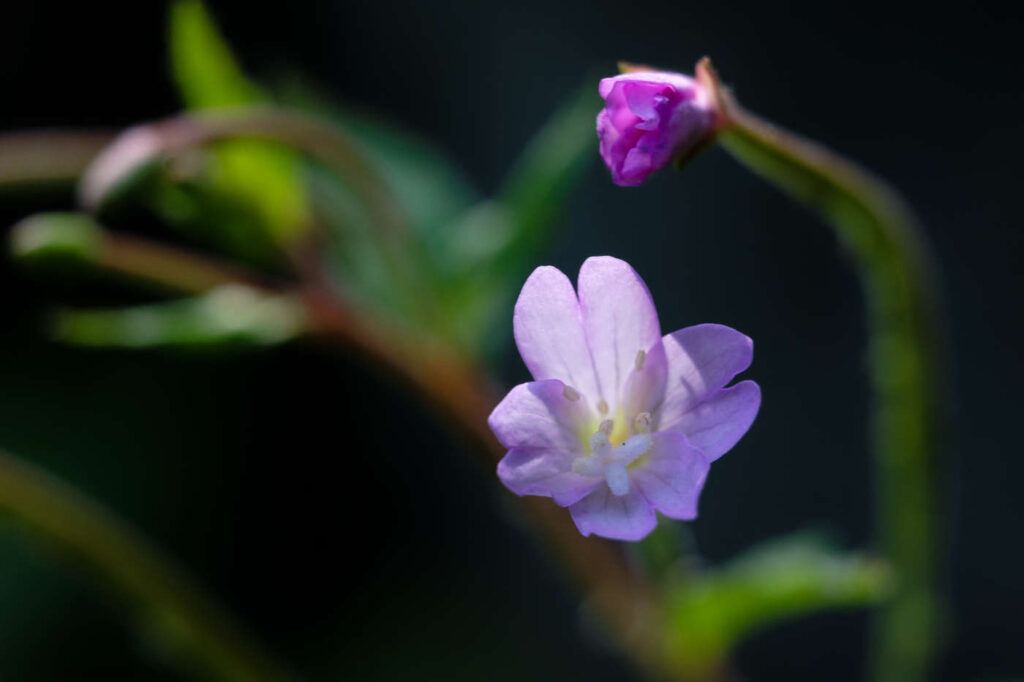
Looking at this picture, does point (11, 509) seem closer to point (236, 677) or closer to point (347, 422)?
point (236, 677)

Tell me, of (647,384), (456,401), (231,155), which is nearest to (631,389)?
(647,384)

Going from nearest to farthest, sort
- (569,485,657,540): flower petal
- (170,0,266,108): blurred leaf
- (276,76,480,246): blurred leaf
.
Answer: (569,485,657,540): flower petal → (170,0,266,108): blurred leaf → (276,76,480,246): blurred leaf

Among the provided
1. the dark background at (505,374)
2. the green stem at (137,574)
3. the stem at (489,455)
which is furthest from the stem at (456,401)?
the dark background at (505,374)

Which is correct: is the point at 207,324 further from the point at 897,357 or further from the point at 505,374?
the point at 505,374

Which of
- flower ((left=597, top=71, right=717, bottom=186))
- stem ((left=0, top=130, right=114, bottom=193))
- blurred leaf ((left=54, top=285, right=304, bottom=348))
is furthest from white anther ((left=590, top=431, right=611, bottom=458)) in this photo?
stem ((left=0, top=130, right=114, bottom=193))

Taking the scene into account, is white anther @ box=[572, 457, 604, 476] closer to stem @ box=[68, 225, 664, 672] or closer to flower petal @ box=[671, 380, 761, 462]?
flower petal @ box=[671, 380, 761, 462]

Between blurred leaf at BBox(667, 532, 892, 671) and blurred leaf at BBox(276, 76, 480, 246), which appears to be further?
blurred leaf at BBox(276, 76, 480, 246)

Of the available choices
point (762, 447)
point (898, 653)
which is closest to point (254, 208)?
point (898, 653)
